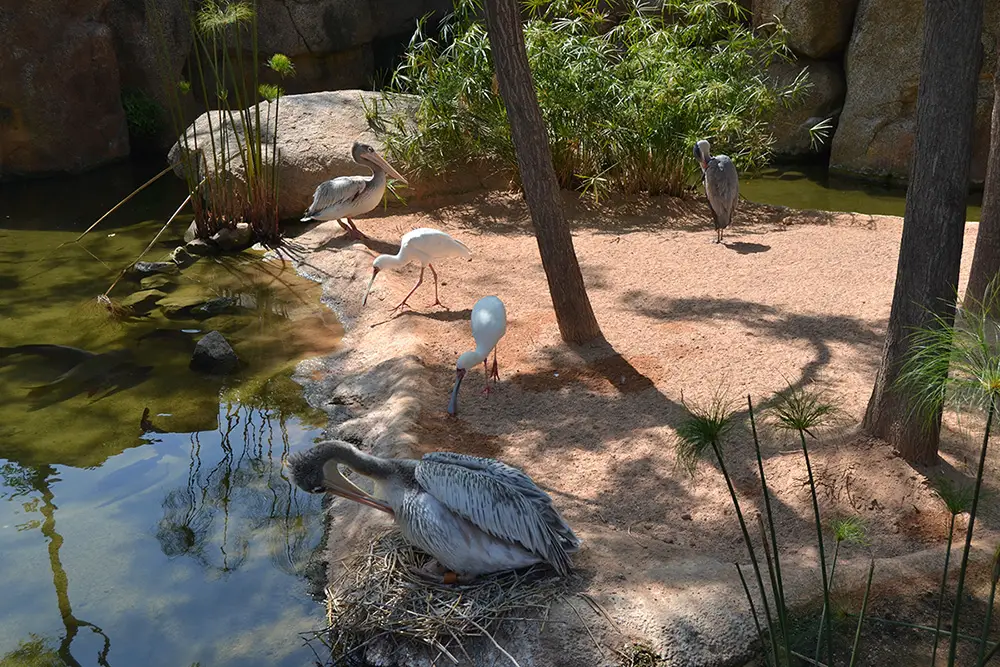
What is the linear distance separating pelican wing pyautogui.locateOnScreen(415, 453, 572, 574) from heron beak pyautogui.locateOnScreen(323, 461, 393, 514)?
260 mm

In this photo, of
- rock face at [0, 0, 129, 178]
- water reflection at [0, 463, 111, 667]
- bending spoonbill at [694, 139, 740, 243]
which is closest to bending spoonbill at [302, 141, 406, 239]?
bending spoonbill at [694, 139, 740, 243]

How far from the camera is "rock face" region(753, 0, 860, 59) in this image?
11539 mm

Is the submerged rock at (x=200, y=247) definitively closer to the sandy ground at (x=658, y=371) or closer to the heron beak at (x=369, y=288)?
the sandy ground at (x=658, y=371)

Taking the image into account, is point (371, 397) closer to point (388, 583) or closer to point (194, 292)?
point (388, 583)

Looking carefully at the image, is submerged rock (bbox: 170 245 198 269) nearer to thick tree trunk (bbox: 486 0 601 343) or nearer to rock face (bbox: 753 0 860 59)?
thick tree trunk (bbox: 486 0 601 343)

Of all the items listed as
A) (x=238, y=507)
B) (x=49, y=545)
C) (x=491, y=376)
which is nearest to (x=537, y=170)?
(x=491, y=376)

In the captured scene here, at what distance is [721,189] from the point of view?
8.05 m

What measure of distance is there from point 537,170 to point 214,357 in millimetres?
2515

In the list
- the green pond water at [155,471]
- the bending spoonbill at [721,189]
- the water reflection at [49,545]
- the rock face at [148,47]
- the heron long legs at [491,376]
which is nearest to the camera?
the water reflection at [49,545]

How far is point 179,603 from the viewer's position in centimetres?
423

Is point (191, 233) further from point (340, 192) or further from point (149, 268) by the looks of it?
point (340, 192)

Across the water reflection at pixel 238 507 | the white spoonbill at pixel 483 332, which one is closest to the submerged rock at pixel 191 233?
the water reflection at pixel 238 507

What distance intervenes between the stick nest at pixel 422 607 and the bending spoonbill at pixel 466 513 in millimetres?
69

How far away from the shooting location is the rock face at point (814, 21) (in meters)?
11.5
